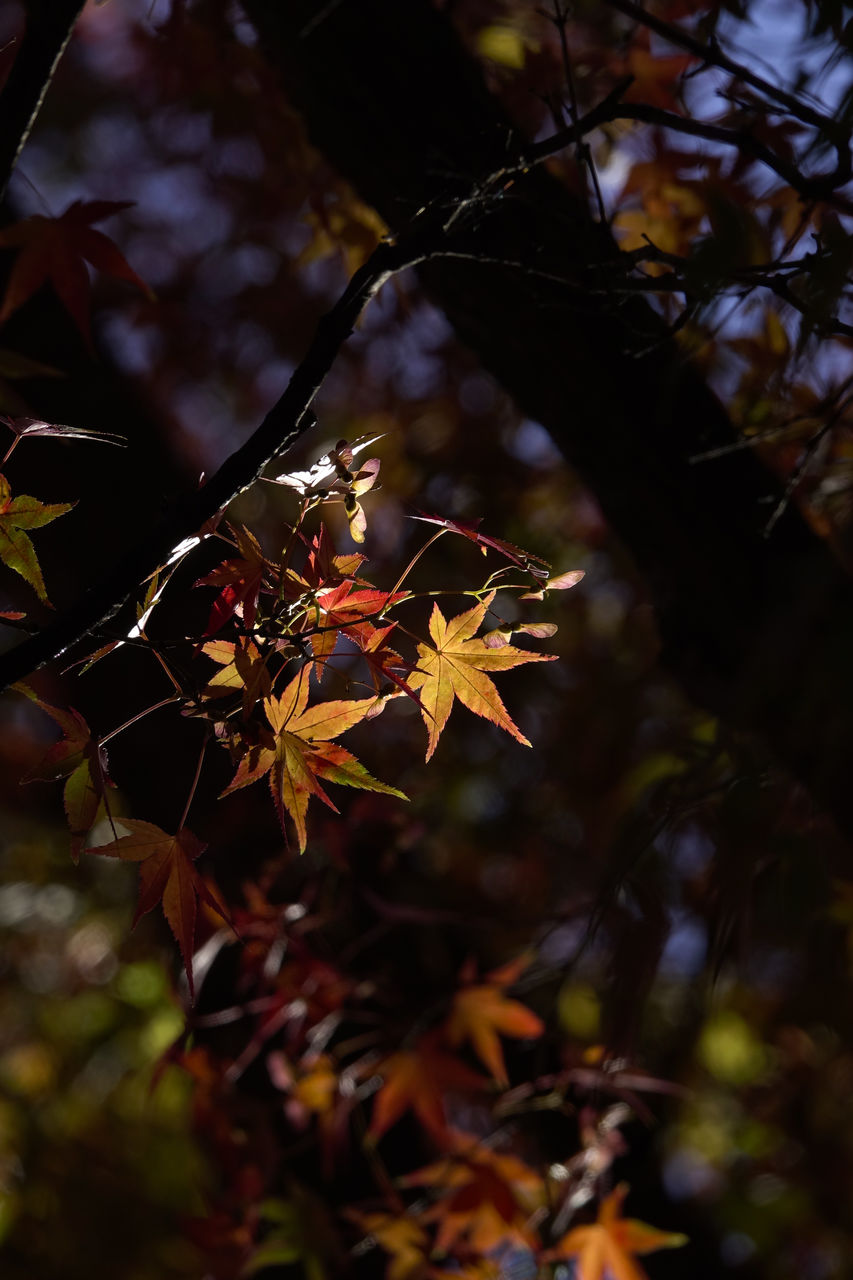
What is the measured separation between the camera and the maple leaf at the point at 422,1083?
3.82 ft

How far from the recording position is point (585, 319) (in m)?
1.09

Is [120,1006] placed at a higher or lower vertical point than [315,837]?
lower

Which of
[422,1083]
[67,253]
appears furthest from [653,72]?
[422,1083]

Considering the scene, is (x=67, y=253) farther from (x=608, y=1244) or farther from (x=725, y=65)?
(x=608, y=1244)

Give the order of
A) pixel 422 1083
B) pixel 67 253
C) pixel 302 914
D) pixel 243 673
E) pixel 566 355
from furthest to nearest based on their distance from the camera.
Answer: pixel 302 914
pixel 422 1083
pixel 566 355
pixel 67 253
pixel 243 673

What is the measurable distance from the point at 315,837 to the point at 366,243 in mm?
938

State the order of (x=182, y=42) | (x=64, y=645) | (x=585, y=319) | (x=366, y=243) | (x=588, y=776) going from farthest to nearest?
1. (x=588, y=776)
2. (x=182, y=42)
3. (x=366, y=243)
4. (x=585, y=319)
5. (x=64, y=645)

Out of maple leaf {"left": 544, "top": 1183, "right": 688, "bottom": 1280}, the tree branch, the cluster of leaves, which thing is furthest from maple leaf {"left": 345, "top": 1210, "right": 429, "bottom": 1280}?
the tree branch

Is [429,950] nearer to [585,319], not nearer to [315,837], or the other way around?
[315,837]

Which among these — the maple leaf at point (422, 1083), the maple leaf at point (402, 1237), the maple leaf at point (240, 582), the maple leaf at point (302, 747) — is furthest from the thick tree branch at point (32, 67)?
the maple leaf at point (402, 1237)

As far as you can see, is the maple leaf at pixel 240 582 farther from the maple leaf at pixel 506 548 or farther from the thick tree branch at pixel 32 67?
the thick tree branch at pixel 32 67

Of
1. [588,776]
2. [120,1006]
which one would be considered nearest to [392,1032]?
[588,776]

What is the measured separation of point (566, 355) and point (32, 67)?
2.10ft

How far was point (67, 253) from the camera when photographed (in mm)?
839
